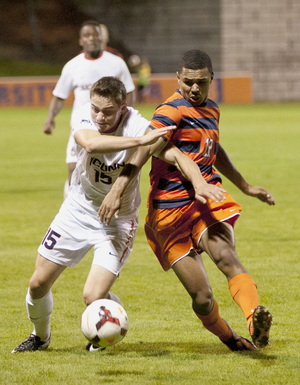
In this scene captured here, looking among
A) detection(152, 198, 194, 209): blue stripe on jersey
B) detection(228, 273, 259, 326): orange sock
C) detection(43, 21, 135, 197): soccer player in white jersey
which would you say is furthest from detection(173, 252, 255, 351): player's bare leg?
detection(43, 21, 135, 197): soccer player in white jersey

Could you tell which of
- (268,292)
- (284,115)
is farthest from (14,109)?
(268,292)

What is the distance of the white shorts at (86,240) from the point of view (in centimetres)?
396

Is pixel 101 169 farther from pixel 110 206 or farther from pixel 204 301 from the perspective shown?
pixel 204 301

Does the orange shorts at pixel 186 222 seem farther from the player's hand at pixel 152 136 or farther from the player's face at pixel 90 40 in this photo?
the player's face at pixel 90 40

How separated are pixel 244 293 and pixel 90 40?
4878 millimetres

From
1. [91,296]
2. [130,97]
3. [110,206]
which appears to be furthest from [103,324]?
[130,97]

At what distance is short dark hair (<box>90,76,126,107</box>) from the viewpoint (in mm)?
3764

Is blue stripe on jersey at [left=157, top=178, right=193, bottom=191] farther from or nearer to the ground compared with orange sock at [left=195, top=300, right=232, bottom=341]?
farther from the ground

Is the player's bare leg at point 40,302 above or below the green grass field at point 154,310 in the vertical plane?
above

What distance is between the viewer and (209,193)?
3.62 m

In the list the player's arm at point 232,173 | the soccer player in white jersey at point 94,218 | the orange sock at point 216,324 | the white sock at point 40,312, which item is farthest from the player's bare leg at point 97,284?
the player's arm at point 232,173

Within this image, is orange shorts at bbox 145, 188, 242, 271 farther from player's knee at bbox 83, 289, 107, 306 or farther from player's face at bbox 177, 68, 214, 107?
player's face at bbox 177, 68, 214, 107

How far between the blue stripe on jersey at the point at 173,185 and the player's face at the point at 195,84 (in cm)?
51

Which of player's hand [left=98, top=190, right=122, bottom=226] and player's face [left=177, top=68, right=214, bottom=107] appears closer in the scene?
player's hand [left=98, top=190, right=122, bottom=226]
